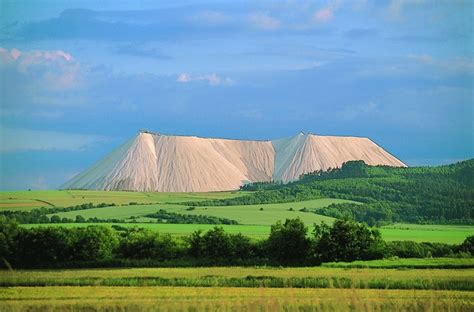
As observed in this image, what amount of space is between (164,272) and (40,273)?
396 centimetres

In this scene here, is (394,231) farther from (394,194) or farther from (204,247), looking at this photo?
(204,247)

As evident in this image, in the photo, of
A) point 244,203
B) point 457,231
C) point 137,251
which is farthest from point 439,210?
point 137,251

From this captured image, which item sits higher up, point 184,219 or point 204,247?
point 184,219

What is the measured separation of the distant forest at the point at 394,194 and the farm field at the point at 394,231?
6.92 ft

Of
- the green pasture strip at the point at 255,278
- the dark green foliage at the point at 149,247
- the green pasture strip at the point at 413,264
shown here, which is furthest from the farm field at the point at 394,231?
the green pasture strip at the point at 255,278

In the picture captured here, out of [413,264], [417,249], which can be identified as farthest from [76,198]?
[413,264]

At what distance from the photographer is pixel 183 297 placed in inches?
651

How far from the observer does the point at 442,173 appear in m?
44.2

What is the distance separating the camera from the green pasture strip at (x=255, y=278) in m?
19.9

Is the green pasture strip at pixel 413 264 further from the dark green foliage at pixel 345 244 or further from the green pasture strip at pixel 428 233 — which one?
the green pasture strip at pixel 428 233

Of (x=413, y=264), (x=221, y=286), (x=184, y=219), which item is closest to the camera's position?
(x=221, y=286)

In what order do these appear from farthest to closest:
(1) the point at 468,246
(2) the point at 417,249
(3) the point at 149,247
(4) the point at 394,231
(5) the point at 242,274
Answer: (4) the point at 394,231
(2) the point at 417,249
(1) the point at 468,246
(3) the point at 149,247
(5) the point at 242,274

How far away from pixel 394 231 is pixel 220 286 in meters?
16.4

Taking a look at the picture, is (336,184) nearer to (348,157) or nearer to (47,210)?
(47,210)
